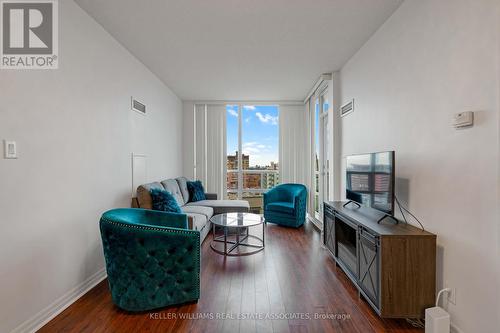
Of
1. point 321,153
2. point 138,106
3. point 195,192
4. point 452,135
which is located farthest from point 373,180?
point 195,192

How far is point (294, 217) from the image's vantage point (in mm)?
4730

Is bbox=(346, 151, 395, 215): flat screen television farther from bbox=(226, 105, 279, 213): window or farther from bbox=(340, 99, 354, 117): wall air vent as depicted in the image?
bbox=(226, 105, 279, 213): window

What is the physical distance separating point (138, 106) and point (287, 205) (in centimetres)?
311

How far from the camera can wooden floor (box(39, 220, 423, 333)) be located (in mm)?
1944

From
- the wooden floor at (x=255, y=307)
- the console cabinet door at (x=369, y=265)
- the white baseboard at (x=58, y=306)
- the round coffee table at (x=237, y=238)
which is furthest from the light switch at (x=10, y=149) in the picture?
the console cabinet door at (x=369, y=265)

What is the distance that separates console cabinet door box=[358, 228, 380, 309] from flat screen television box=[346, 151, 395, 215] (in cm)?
33

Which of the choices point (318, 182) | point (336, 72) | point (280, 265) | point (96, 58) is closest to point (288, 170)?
point (318, 182)

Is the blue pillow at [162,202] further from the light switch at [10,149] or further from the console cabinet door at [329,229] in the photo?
the console cabinet door at [329,229]

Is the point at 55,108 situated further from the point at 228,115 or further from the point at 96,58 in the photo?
the point at 228,115

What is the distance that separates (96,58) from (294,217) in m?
3.84

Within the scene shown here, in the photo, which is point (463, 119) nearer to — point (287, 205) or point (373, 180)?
point (373, 180)

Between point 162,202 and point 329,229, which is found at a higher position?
point 162,202

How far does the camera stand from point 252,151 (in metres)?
6.23

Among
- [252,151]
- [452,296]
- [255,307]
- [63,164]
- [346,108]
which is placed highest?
[346,108]
